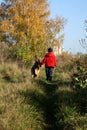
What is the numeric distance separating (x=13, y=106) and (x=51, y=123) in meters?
1.29

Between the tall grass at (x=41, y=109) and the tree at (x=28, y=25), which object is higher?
the tree at (x=28, y=25)

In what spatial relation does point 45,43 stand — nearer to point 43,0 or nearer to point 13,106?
point 43,0

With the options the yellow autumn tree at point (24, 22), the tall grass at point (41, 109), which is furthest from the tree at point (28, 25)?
the tall grass at point (41, 109)

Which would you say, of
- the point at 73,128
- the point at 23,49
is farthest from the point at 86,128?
the point at 23,49

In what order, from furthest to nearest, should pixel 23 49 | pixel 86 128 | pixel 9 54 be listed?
pixel 9 54, pixel 23 49, pixel 86 128

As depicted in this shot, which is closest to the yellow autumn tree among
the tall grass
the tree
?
the tree

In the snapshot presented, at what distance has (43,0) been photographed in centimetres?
4178

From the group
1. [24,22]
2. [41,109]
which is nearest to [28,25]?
[24,22]

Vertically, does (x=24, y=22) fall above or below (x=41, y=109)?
above

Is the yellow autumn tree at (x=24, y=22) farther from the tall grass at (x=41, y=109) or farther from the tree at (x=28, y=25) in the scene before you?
the tall grass at (x=41, y=109)

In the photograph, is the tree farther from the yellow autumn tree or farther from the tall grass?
the tall grass

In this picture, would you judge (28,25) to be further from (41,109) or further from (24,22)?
(41,109)

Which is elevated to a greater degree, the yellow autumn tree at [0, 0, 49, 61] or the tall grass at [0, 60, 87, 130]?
the yellow autumn tree at [0, 0, 49, 61]

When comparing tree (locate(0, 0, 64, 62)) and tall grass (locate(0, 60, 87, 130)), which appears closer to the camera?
tall grass (locate(0, 60, 87, 130))
